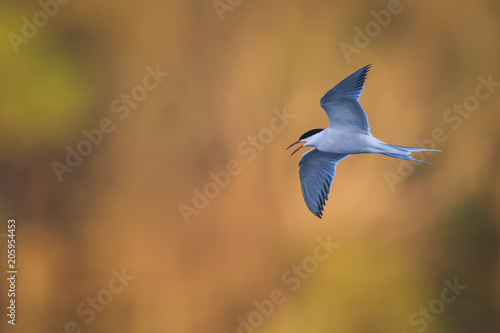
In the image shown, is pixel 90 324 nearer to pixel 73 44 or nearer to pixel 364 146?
pixel 73 44

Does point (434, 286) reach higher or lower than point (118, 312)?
lower

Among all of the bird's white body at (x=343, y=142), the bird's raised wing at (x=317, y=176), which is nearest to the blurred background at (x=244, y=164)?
the bird's raised wing at (x=317, y=176)

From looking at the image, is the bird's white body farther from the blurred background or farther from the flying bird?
the blurred background

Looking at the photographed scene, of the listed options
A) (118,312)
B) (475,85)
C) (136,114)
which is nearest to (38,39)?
(136,114)

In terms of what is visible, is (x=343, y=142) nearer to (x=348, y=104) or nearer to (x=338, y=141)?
(x=338, y=141)

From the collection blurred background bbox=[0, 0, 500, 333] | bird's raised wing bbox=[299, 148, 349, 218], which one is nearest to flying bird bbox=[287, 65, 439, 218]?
bird's raised wing bbox=[299, 148, 349, 218]

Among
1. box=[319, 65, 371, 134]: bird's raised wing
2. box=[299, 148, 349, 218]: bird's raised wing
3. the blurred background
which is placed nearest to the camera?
box=[319, 65, 371, 134]: bird's raised wing

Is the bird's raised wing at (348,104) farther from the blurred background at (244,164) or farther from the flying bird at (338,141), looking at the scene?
the blurred background at (244,164)

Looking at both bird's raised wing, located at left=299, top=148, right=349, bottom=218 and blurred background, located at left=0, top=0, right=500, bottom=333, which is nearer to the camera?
bird's raised wing, located at left=299, top=148, right=349, bottom=218

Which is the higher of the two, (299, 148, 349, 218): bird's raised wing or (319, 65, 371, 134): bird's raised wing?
(319, 65, 371, 134): bird's raised wing
